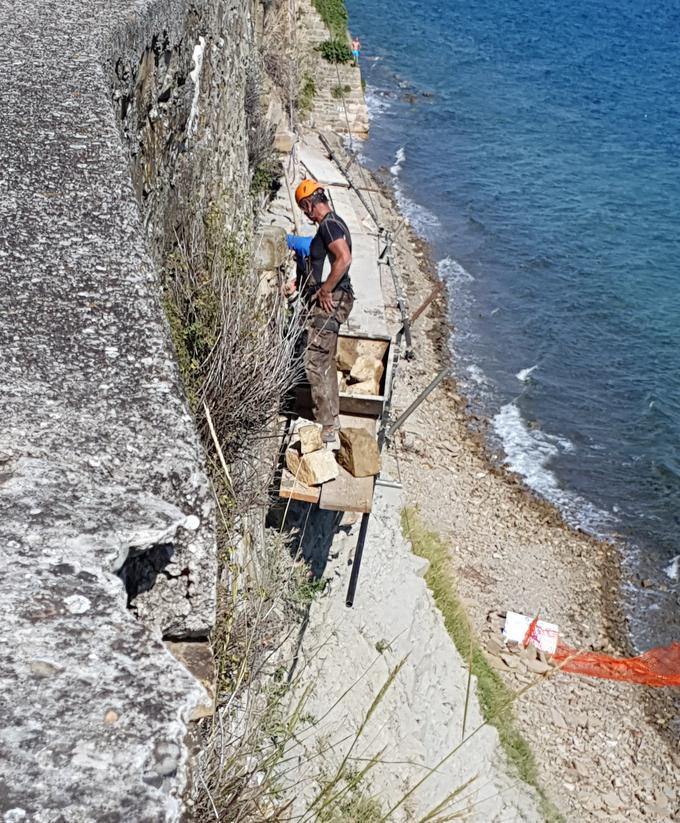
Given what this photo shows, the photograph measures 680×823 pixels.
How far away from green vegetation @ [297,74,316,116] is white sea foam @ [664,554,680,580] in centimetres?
1709

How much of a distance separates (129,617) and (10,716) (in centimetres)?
35

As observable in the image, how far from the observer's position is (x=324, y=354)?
7500 millimetres

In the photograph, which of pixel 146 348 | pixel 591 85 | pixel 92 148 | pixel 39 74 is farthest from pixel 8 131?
pixel 591 85

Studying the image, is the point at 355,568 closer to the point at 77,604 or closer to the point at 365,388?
the point at 365,388

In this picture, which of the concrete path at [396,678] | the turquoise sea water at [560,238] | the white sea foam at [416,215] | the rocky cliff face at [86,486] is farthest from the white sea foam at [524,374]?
the rocky cliff face at [86,486]

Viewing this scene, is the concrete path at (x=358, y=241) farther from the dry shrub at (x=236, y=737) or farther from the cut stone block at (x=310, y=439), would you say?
the dry shrub at (x=236, y=737)

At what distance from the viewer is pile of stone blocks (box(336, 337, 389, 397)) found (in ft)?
29.2

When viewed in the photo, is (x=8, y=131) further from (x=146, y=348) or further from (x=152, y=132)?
(x=152, y=132)

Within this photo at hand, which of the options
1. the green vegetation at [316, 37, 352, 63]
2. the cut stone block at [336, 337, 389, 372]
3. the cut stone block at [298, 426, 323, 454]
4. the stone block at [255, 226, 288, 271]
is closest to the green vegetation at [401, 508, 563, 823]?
the cut stone block at [336, 337, 389, 372]

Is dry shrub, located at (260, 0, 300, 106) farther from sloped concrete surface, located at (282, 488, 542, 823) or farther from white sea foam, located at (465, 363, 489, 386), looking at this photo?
sloped concrete surface, located at (282, 488, 542, 823)

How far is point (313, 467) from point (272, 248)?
14.3 feet

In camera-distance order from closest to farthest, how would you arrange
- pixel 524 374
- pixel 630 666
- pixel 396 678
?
pixel 396 678 → pixel 630 666 → pixel 524 374

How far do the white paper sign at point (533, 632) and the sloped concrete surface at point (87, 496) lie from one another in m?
10.6

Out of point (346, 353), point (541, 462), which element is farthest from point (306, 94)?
point (346, 353)
